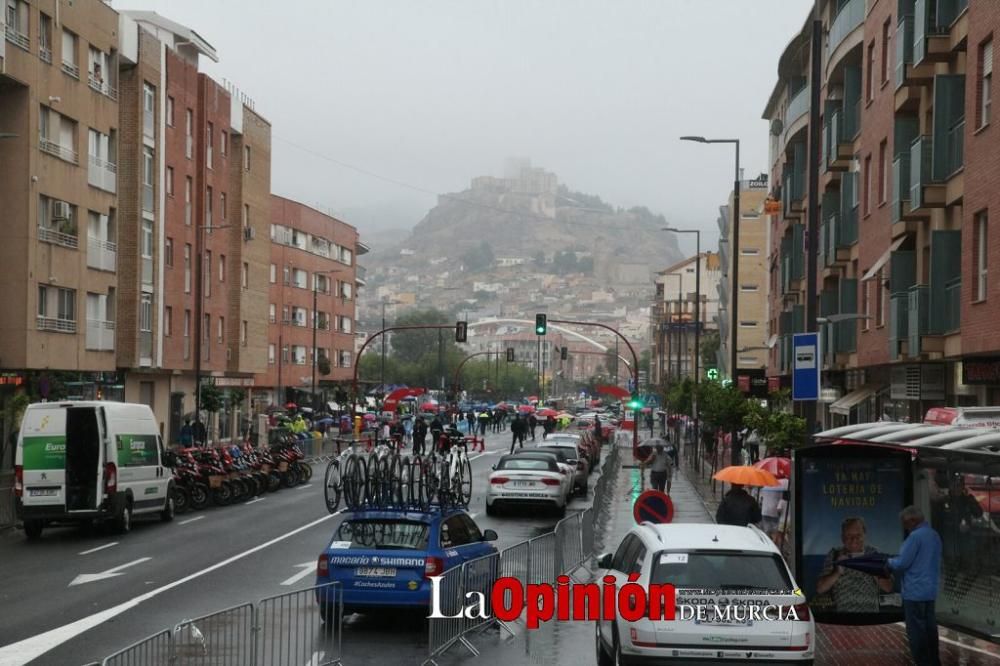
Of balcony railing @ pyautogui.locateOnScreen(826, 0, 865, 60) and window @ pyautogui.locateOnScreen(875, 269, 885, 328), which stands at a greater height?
balcony railing @ pyautogui.locateOnScreen(826, 0, 865, 60)

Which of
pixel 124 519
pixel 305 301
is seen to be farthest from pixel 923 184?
pixel 305 301

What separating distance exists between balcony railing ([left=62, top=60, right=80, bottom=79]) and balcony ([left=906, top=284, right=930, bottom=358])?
89.9 feet

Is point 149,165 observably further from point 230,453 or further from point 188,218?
point 230,453

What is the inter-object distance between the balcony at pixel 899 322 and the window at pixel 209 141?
36398mm

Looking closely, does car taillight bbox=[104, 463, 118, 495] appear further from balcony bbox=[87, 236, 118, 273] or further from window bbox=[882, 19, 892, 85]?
balcony bbox=[87, 236, 118, 273]

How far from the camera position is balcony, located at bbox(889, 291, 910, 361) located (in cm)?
2948

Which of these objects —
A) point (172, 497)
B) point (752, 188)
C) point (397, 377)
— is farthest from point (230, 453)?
point (397, 377)

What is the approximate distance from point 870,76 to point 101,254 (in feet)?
84.0

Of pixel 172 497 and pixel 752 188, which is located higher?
pixel 752 188

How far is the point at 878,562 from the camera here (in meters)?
14.9

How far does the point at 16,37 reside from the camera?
40812mm

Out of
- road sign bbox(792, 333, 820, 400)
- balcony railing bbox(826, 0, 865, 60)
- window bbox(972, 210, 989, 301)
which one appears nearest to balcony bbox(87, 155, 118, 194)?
balcony railing bbox(826, 0, 865, 60)

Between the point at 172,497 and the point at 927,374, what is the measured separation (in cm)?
1633

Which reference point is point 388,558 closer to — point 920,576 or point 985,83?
point 920,576
